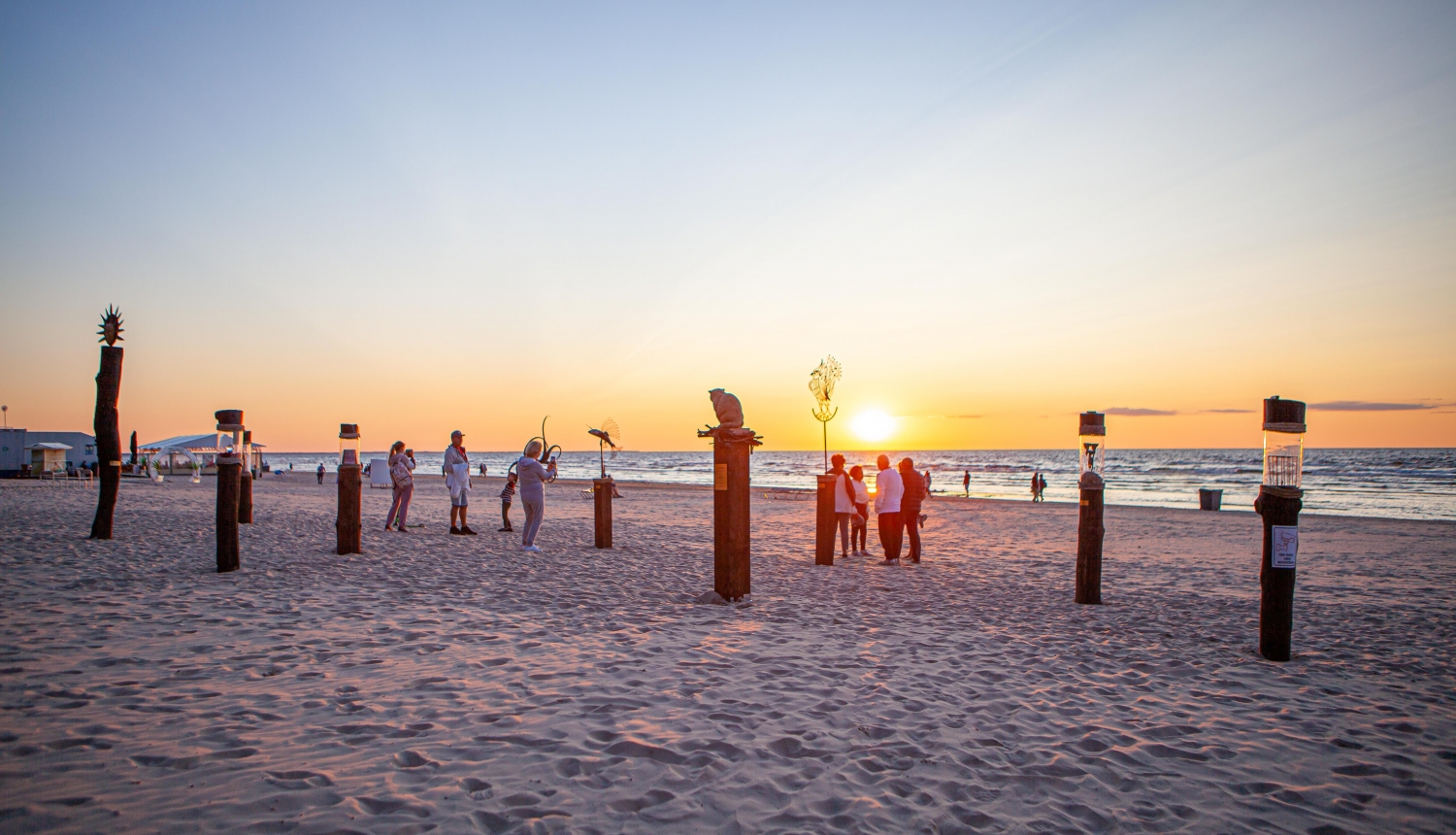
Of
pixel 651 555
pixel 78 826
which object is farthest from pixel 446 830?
pixel 651 555

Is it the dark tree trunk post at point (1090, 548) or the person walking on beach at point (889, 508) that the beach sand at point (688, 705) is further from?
the person walking on beach at point (889, 508)

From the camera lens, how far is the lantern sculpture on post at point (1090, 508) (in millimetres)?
8086

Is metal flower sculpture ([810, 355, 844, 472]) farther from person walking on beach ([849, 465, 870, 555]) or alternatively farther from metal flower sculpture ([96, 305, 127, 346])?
metal flower sculpture ([96, 305, 127, 346])

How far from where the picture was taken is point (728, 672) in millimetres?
5258

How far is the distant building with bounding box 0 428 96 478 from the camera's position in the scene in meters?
39.7

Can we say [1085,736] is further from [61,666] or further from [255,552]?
[255,552]

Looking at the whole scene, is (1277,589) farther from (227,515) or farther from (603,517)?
(227,515)

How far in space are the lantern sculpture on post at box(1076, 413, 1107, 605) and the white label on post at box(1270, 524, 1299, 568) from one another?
1.92 metres

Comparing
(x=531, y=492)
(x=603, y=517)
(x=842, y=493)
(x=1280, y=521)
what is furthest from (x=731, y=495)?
(x=603, y=517)

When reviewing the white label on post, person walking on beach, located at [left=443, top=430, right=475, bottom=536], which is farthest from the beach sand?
person walking on beach, located at [left=443, top=430, right=475, bottom=536]

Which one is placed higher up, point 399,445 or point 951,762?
point 399,445

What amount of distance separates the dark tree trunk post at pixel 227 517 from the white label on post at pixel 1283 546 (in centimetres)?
1129

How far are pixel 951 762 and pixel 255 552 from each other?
1099cm

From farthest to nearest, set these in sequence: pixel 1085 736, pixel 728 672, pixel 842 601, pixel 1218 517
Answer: pixel 1218 517, pixel 842 601, pixel 728 672, pixel 1085 736
